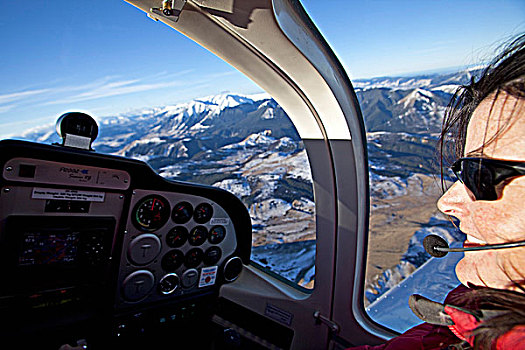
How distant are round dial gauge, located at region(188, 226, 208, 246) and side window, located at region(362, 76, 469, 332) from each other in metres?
1.28

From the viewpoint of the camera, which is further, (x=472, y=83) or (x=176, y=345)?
(x=176, y=345)

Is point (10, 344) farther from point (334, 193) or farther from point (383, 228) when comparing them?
point (383, 228)

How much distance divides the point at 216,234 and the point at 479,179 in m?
1.99

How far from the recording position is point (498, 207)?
0.78 m

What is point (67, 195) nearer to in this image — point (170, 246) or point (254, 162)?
point (170, 246)

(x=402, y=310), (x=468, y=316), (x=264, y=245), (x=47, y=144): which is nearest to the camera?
(x=468, y=316)

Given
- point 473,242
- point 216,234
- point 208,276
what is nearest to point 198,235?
point 216,234

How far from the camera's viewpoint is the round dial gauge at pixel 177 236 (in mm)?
2201

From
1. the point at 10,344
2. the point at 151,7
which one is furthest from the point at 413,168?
the point at 10,344

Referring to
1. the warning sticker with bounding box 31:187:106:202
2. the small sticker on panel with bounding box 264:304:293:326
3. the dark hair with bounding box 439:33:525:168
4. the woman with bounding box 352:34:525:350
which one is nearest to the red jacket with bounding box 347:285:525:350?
the woman with bounding box 352:34:525:350

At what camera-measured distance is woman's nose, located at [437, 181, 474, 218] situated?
0.94 meters

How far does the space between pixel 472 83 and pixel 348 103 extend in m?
0.70

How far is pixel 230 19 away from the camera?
3.98ft

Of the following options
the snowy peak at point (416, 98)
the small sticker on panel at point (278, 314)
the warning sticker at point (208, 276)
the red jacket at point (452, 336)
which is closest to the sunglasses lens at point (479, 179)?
the red jacket at point (452, 336)
